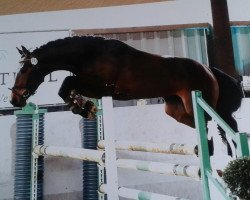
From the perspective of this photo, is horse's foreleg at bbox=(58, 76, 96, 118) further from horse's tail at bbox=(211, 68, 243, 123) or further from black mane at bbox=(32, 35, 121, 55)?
horse's tail at bbox=(211, 68, 243, 123)

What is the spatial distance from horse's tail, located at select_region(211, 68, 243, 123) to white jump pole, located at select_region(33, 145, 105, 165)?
600 mm

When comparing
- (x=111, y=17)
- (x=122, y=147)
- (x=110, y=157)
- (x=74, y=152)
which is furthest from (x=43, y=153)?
(x=111, y=17)

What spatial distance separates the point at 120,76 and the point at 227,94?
0.54 m

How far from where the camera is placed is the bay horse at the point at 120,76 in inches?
61.4

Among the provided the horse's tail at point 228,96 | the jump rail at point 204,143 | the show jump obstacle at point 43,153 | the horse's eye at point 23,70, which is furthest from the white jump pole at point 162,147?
the horse's eye at point 23,70

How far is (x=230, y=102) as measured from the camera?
5.66 ft

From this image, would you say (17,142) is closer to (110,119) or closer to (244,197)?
(110,119)

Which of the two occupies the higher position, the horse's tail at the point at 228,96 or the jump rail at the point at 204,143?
the horse's tail at the point at 228,96

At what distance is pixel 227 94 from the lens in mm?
1726

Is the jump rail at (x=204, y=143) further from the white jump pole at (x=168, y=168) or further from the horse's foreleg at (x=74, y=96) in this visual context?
the horse's foreleg at (x=74, y=96)

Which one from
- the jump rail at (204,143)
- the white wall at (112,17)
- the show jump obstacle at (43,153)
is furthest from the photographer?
the white wall at (112,17)

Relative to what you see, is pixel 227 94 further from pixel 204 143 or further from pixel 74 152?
pixel 74 152

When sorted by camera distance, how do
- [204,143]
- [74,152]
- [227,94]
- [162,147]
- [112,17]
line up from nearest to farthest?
[204,143] < [162,147] < [227,94] < [74,152] < [112,17]

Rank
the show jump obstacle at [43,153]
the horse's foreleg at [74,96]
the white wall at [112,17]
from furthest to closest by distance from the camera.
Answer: the white wall at [112,17] < the show jump obstacle at [43,153] < the horse's foreleg at [74,96]
